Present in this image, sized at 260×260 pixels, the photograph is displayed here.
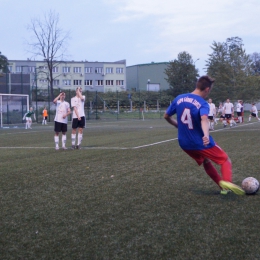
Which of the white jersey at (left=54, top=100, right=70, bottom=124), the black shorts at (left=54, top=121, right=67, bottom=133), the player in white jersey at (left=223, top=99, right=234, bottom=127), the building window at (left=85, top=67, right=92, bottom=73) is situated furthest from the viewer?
the building window at (left=85, top=67, right=92, bottom=73)

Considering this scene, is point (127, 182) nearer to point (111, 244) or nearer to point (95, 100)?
point (111, 244)

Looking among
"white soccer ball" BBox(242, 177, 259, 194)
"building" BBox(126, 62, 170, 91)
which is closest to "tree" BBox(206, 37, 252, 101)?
"building" BBox(126, 62, 170, 91)

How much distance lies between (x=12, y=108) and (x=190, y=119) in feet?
127

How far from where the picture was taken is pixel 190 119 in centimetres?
651

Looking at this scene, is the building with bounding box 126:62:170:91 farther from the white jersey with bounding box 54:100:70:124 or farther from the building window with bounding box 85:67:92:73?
the white jersey with bounding box 54:100:70:124

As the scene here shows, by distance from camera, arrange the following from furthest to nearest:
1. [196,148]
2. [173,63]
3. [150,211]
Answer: [173,63] → [196,148] → [150,211]

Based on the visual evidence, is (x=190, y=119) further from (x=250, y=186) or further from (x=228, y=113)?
(x=228, y=113)

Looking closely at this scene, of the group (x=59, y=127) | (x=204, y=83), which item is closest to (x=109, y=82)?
(x=59, y=127)

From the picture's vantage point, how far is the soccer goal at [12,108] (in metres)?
42.0

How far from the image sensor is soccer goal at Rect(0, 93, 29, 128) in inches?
1652

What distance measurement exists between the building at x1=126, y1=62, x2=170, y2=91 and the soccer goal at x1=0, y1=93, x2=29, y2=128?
55.2 metres

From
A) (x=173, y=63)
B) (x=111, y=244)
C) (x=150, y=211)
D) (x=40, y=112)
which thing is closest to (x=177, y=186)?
(x=150, y=211)

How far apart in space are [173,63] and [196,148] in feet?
241

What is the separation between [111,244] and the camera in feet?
15.2
